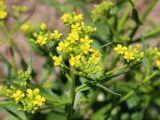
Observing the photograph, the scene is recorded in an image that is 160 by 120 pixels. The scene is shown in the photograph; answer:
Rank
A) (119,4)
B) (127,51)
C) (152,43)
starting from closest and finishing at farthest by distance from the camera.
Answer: (127,51)
(119,4)
(152,43)

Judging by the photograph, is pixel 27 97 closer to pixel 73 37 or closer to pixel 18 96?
pixel 18 96

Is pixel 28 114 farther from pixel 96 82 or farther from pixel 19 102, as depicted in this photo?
pixel 96 82

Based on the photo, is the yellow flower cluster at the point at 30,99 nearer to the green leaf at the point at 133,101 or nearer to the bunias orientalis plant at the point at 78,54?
the bunias orientalis plant at the point at 78,54

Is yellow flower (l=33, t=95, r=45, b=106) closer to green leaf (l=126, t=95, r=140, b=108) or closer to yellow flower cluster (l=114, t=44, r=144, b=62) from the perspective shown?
yellow flower cluster (l=114, t=44, r=144, b=62)

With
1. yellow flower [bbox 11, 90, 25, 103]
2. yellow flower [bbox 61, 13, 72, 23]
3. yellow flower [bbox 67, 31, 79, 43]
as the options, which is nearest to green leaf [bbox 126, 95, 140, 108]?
yellow flower [bbox 61, 13, 72, 23]

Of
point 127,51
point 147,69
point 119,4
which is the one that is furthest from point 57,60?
point 119,4

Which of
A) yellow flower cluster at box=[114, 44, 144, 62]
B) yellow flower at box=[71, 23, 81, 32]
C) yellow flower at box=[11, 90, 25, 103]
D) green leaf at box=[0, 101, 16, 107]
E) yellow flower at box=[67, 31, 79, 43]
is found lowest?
green leaf at box=[0, 101, 16, 107]

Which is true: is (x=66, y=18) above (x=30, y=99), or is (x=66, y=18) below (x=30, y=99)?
above

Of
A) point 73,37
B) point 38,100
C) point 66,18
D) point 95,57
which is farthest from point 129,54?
point 38,100

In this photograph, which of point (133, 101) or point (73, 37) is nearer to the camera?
point (73, 37)

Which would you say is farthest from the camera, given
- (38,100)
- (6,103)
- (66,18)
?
(66,18)

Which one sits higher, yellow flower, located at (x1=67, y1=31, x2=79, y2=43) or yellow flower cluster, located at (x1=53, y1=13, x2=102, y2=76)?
yellow flower, located at (x1=67, y1=31, x2=79, y2=43)
